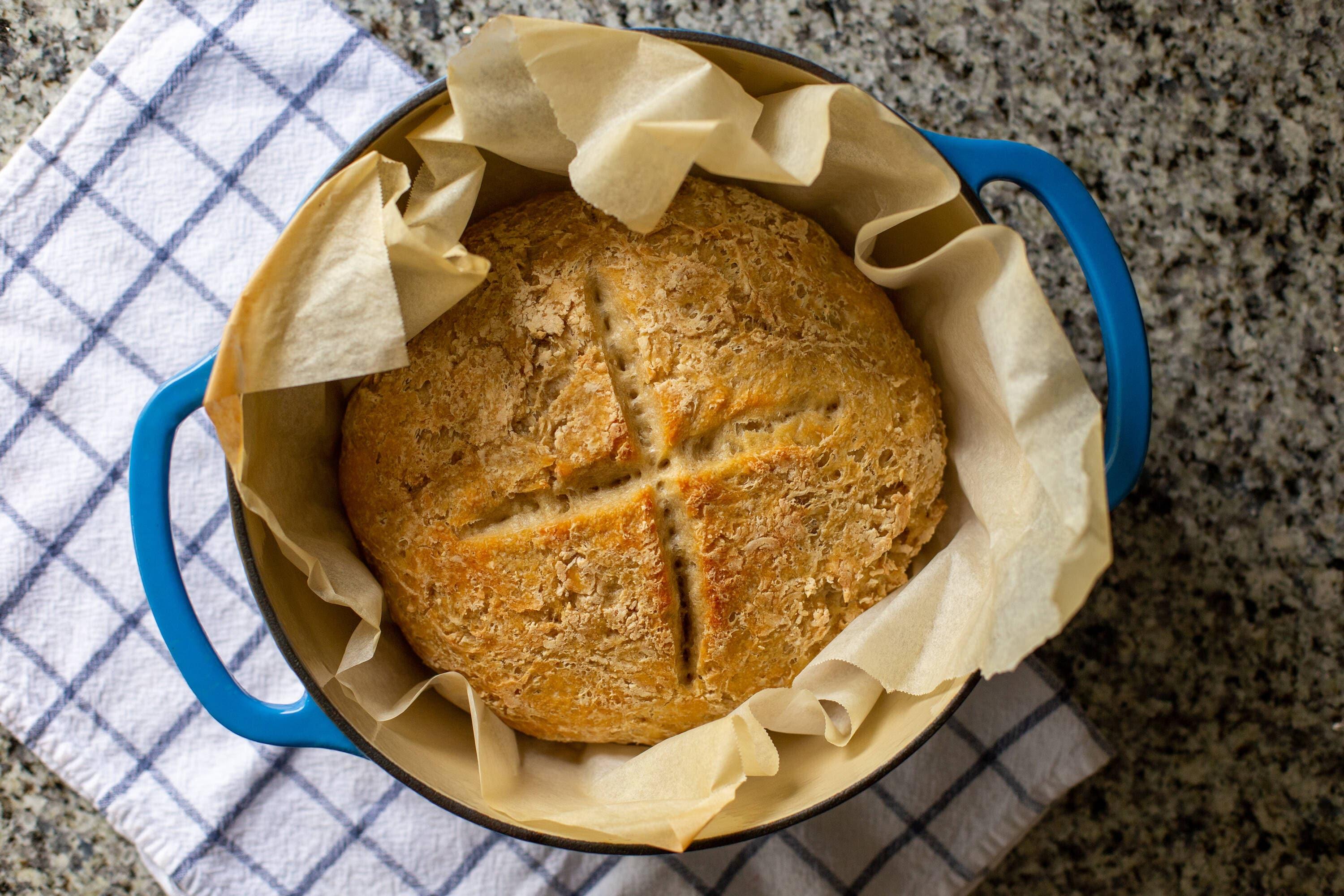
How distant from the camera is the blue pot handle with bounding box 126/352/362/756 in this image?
788mm

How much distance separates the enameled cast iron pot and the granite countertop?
0.86 feet

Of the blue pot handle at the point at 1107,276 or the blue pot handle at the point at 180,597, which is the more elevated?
the blue pot handle at the point at 180,597

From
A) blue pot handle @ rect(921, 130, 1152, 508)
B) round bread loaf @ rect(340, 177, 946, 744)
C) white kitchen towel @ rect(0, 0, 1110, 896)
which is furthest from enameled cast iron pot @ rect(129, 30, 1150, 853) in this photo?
white kitchen towel @ rect(0, 0, 1110, 896)

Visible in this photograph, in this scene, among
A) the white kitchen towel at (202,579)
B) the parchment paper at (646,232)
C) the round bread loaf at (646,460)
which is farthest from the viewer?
the white kitchen towel at (202,579)

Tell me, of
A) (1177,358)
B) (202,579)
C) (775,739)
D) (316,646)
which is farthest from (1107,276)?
(202,579)

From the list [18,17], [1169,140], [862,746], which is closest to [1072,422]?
[862,746]

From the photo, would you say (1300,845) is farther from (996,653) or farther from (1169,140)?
(1169,140)

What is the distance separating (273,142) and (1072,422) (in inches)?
32.5

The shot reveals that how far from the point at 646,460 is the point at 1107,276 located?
1.32ft

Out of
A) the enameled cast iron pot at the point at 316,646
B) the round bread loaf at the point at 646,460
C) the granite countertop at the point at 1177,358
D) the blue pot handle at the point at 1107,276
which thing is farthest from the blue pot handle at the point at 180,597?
the blue pot handle at the point at 1107,276

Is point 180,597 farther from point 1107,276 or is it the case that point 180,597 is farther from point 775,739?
point 1107,276

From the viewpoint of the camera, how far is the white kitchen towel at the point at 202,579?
102 centimetres

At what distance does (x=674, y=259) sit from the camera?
0.84m

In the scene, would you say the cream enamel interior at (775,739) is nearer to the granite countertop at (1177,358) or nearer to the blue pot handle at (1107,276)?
the blue pot handle at (1107,276)
